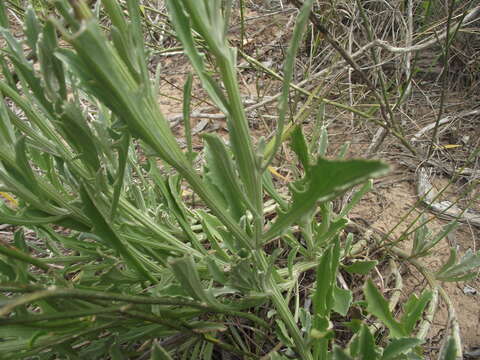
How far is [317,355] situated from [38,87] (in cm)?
79

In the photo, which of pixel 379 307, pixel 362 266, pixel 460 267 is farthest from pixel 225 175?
pixel 460 267

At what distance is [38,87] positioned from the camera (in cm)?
74

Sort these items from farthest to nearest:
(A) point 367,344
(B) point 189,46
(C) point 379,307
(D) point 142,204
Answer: (D) point 142,204, (C) point 379,307, (A) point 367,344, (B) point 189,46

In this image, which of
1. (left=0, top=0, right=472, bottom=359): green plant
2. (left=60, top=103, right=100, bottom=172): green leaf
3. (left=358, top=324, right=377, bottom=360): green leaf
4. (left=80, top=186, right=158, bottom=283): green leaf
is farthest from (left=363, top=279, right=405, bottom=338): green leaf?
(left=60, top=103, right=100, bottom=172): green leaf

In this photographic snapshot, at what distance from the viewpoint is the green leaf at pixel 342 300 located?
97 cm

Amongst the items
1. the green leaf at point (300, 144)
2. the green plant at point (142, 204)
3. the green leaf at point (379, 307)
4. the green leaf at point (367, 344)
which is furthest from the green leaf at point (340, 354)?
the green leaf at point (300, 144)

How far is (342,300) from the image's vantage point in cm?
99

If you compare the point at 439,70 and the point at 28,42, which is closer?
the point at 28,42

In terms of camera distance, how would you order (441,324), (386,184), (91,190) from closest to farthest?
(91,190) → (441,324) → (386,184)

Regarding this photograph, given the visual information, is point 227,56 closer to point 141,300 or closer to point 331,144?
point 141,300

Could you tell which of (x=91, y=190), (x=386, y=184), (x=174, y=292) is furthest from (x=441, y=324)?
(x=91, y=190)

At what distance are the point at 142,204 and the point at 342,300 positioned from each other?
56 centimetres

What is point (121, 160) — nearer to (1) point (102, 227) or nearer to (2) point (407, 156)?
(1) point (102, 227)

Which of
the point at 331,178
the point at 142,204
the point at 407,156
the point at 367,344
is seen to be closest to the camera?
the point at 331,178
